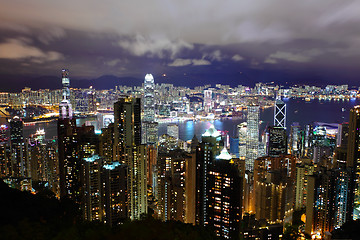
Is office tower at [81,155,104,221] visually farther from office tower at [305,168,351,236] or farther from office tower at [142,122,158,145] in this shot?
office tower at [142,122,158,145]

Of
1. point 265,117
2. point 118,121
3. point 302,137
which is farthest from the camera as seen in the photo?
point 265,117

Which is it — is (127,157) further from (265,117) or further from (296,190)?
(265,117)

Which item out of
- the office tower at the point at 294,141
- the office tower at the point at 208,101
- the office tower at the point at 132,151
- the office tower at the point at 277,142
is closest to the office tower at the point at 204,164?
the office tower at the point at 132,151

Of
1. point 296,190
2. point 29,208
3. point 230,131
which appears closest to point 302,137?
point 230,131

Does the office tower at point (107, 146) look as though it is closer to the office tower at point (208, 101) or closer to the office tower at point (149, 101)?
the office tower at point (149, 101)

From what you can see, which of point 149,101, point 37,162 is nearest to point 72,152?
point 37,162

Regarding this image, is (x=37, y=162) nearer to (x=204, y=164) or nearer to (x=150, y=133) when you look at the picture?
(x=150, y=133)
